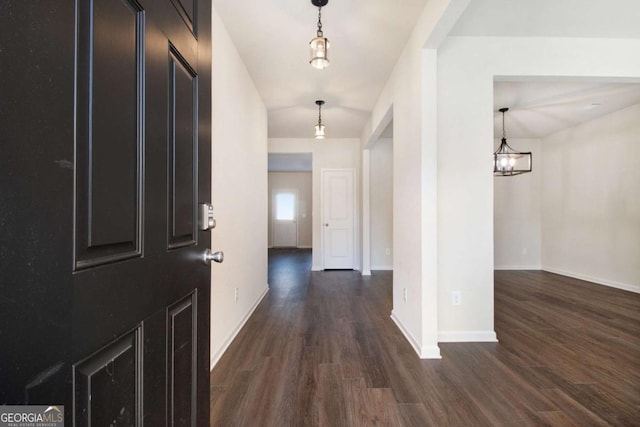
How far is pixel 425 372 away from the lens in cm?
196

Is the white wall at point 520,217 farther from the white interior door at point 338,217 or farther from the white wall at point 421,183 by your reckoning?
the white wall at point 421,183

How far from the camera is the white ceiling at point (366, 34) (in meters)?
2.10

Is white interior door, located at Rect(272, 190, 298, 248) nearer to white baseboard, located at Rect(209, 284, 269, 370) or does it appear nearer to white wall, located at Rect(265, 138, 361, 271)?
white wall, located at Rect(265, 138, 361, 271)

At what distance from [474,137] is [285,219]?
8.11m

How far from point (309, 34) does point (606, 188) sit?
5013 millimetres

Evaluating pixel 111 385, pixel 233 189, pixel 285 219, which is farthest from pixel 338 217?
pixel 111 385

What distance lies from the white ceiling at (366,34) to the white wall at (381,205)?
192 cm

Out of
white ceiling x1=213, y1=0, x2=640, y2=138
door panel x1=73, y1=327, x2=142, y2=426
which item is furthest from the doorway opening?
door panel x1=73, y1=327, x2=142, y2=426

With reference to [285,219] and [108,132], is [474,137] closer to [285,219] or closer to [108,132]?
[108,132]

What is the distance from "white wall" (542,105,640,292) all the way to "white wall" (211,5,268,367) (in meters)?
5.15

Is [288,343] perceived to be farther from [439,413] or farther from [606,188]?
[606,188]

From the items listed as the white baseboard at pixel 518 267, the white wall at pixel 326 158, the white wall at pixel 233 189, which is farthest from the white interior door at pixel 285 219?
the white wall at pixel 233 189

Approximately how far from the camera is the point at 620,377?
1882mm

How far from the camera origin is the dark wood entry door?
40 cm
